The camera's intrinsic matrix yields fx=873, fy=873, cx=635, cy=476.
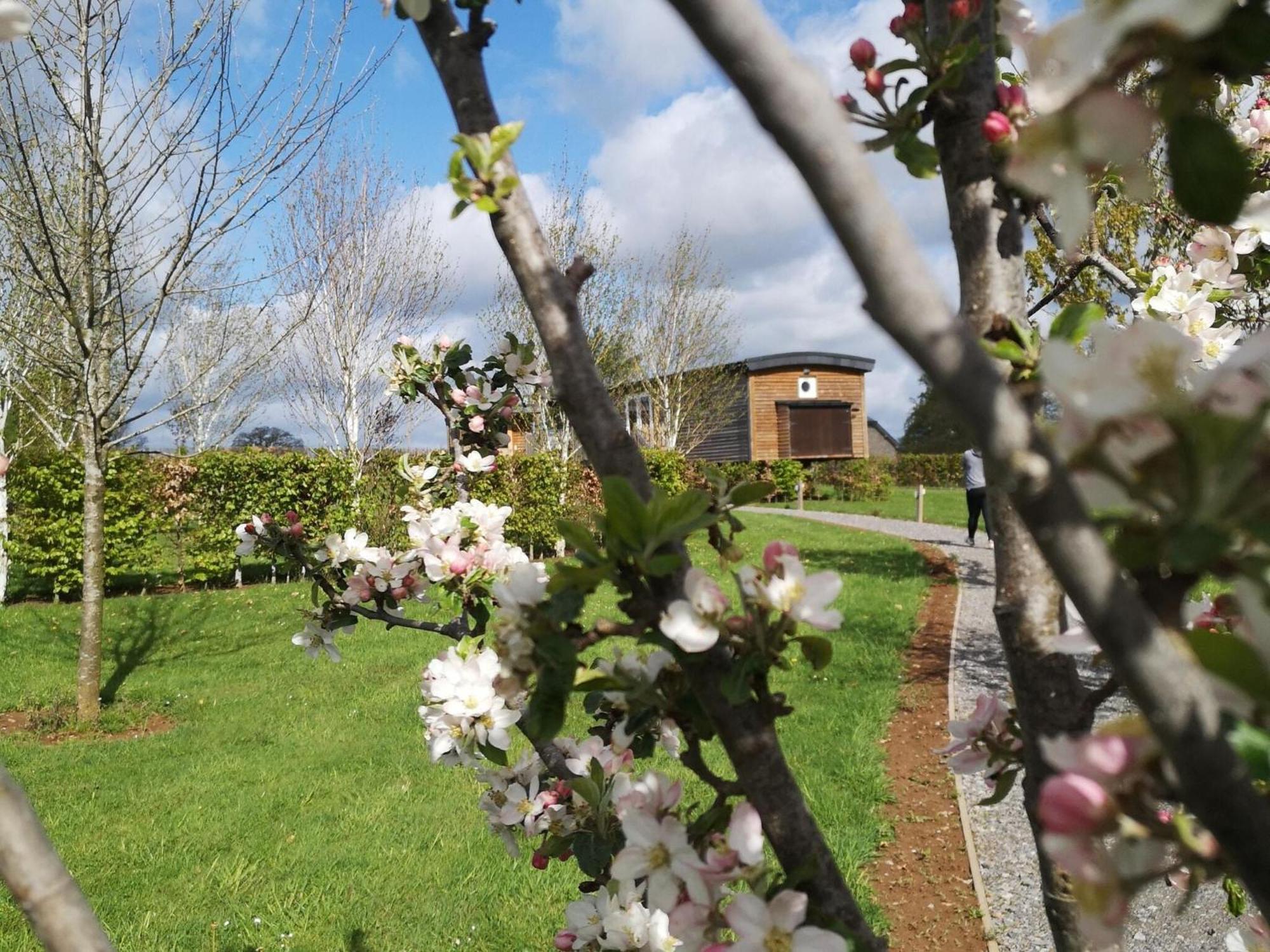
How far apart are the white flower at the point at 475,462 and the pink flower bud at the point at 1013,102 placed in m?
1.91

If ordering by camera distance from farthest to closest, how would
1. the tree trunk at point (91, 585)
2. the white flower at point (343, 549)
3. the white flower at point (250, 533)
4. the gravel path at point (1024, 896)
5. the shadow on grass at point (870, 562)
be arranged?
the shadow on grass at point (870, 562), the tree trunk at point (91, 585), the gravel path at point (1024, 896), the white flower at point (250, 533), the white flower at point (343, 549)

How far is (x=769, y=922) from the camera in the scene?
0.68m

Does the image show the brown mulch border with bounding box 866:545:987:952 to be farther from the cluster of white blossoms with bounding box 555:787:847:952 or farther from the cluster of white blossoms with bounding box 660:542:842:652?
the cluster of white blossoms with bounding box 660:542:842:652

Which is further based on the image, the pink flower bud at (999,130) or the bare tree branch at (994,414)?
the pink flower bud at (999,130)

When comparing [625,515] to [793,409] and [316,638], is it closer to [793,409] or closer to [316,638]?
[316,638]

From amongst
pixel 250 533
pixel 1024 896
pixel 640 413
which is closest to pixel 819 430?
pixel 640 413

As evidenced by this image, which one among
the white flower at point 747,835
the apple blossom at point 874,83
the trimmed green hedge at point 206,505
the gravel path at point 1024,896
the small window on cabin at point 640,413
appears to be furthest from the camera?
the small window on cabin at point 640,413

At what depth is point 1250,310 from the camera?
9.46ft

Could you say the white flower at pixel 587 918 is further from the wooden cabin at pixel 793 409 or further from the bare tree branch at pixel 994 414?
the wooden cabin at pixel 793 409

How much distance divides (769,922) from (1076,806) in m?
0.37

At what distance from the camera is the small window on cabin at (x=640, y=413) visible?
2386 cm

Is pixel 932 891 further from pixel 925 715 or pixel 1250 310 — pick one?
pixel 1250 310

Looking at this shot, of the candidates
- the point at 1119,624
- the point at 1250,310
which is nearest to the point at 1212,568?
the point at 1119,624

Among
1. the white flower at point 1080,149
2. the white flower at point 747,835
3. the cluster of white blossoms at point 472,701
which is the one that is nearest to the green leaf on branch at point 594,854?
the cluster of white blossoms at point 472,701
